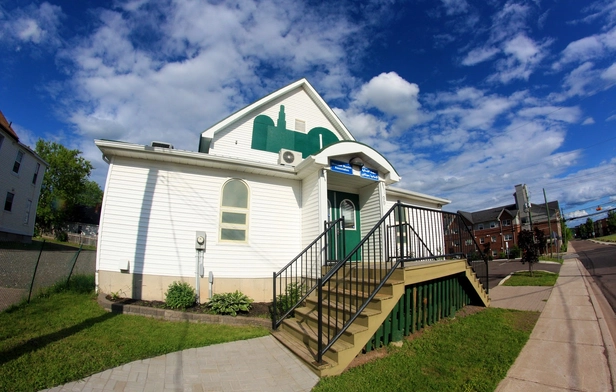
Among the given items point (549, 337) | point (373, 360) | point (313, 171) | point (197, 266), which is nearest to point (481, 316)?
point (549, 337)

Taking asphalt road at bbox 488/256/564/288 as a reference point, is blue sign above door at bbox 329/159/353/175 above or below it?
above

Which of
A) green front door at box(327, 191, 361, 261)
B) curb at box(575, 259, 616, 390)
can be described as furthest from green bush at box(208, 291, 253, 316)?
curb at box(575, 259, 616, 390)

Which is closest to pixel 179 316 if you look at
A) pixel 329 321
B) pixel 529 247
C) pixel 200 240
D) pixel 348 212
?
pixel 200 240

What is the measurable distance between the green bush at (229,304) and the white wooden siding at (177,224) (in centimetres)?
96

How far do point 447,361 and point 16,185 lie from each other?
24.6 meters

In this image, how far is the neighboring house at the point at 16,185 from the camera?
16.7m

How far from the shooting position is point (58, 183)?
32.1 meters

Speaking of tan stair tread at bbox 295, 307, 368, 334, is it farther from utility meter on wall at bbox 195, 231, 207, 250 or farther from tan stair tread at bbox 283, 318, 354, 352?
utility meter on wall at bbox 195, 231, 207, 250

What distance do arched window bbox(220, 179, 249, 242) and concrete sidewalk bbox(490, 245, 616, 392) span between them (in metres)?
5.87

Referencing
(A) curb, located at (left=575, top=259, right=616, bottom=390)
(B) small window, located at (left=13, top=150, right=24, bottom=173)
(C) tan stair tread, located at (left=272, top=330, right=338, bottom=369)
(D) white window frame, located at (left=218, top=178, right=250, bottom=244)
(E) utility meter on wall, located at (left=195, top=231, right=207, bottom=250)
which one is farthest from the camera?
(B) small window, located at (left=13, top=150, right=24, bottom=173)

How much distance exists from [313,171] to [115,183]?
4661 mm

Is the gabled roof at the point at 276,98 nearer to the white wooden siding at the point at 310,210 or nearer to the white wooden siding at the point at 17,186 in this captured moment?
the white wooden siding at the point at 310,210

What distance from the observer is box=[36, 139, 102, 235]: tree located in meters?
31.0


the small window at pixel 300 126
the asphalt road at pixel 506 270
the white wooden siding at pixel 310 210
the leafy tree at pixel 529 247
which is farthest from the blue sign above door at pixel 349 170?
the leafy tree at pixel 529 247
